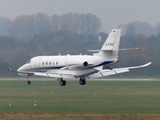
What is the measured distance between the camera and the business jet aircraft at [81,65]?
55875mm

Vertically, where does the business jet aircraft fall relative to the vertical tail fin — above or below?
below

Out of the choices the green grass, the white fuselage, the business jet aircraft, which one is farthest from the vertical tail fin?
the green grass

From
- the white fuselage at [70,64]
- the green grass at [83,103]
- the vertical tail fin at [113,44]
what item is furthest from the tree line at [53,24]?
the green grass at [83,103]

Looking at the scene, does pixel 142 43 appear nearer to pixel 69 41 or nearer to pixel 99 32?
pixel 69 41

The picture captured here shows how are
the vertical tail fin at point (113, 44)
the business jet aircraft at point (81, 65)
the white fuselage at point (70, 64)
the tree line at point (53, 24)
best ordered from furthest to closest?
the tree line at point (53, 24), the white fuselage at point (70, 64), the business jet aircraft at point (81, 65), the vertical tail fin at point (113, 44)

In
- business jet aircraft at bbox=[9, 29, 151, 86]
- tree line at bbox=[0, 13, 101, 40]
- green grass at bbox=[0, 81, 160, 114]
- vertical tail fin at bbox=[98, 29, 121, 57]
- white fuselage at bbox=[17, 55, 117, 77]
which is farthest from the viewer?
tree line at bbox=[0, 13, 101, 40]

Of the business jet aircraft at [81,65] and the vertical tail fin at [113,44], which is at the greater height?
the vertical tail fin at [113,44]

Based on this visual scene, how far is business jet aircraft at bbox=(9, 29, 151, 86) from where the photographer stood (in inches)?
2200

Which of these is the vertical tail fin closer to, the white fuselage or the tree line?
the white fuselage

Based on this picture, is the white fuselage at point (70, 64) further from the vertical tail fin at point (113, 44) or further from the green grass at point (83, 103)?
the green grass at point (83, 103)

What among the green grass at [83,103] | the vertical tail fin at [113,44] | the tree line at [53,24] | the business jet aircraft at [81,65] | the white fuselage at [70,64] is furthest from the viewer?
the tree line at [53,24]

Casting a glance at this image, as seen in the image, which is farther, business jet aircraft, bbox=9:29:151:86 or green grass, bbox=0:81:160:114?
business jet aircraft, bbox=9:29:151:86

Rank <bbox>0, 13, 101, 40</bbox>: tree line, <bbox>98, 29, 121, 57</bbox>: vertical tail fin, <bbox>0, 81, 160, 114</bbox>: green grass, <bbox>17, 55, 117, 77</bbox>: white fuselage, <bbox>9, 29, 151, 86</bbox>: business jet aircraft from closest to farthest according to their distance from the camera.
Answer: <bbox>0, 81, 160, 114</bbox>: green grass, <bbox>98, 29, 121, 57</bbox>: vertical tail fin, <bbox>9, 29, 151, 86</bbox>: business jet aircraft, <bbox>17, 55, 117, 77</bbox>: white fuselage, <bbox>0, 13, 101, 40</bbox>: tree line

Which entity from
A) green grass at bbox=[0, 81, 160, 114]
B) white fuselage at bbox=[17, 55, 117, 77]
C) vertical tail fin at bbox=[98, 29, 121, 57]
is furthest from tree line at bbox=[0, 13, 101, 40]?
green grass at bbox=[0, 81, 160, 114]
